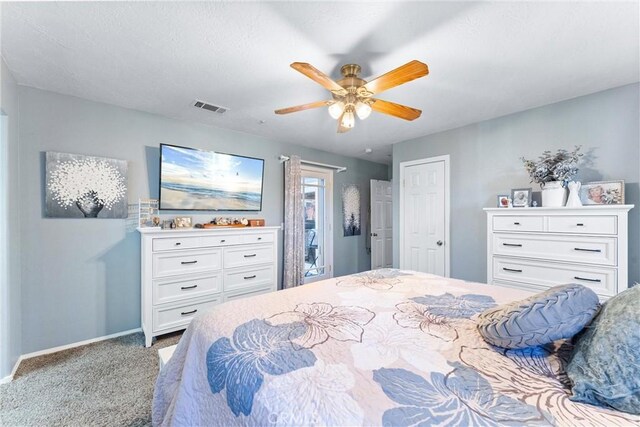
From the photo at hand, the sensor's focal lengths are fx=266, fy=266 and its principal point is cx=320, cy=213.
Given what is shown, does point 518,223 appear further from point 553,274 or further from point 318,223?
point 318,223

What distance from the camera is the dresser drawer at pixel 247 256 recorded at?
306 cm

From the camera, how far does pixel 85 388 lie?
6.27ft

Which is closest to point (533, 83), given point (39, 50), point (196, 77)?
point (196, 77)

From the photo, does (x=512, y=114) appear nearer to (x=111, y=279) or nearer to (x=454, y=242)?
(x=454, y=242)

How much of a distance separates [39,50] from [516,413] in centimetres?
313

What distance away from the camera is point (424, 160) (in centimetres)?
380

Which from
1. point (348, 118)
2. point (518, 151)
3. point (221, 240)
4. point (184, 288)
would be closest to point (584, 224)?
point (518, 151)

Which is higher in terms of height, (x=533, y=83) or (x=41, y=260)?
(x=533, y=83)

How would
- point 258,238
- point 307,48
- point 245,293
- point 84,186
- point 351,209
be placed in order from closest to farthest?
point 307,48 → point 84,186 → point 245,293 → point 258,238 → point 351,209

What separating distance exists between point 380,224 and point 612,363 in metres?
4.59

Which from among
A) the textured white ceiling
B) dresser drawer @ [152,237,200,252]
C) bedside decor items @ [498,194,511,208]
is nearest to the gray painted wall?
the textured white ceiling

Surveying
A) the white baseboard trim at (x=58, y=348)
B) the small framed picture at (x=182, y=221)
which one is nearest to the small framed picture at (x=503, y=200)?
the small framed picture at (x=182, y=221)

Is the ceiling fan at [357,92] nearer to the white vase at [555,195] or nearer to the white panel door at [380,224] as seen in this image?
the white vase at [555,195]

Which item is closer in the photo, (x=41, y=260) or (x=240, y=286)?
(x=41, y=260)
